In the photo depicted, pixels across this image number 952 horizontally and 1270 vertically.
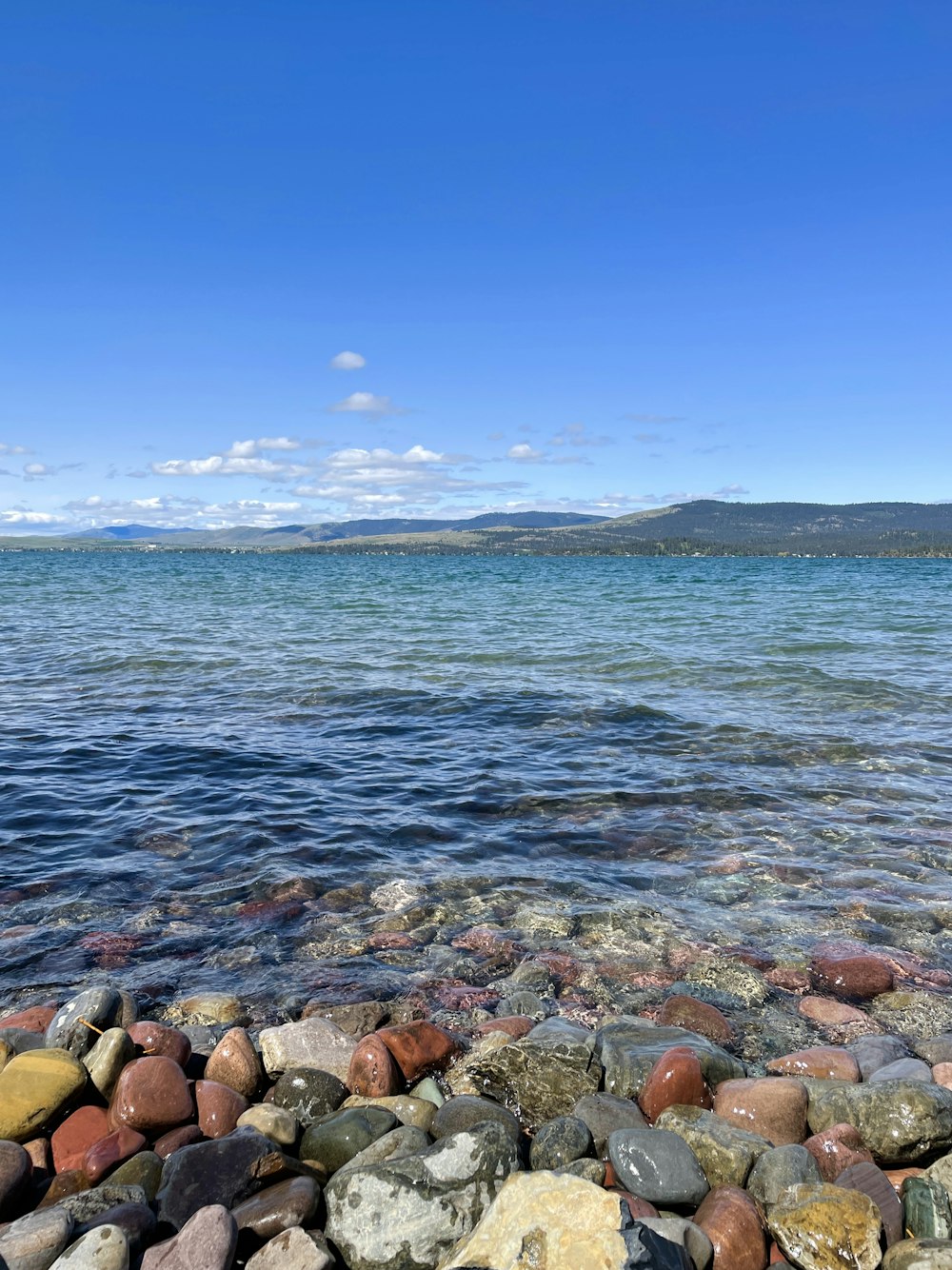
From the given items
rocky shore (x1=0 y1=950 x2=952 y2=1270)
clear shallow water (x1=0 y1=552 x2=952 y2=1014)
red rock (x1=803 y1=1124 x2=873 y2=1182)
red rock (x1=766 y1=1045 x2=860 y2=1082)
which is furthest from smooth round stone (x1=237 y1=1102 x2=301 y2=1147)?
red rock (x1=766 y1=1045 x2=860 y2=1082)

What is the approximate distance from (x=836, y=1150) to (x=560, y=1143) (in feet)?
5.11

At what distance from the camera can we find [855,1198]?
408 centimetres

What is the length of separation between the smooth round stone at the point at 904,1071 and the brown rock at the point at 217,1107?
13.2 feet

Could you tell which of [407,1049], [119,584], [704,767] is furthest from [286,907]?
[119,584]

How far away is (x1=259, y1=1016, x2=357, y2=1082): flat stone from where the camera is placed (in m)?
5.59

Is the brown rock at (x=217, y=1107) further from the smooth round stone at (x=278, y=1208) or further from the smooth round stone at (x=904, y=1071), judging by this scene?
the smooth round stone at (x=904, y=1071)

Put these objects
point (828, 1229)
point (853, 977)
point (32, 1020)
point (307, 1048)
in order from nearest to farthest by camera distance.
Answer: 1. point (828, 1229)
2. point (307, 1048)
3. point (32, 1020)
4. point (853, 977)

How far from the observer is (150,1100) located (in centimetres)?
502

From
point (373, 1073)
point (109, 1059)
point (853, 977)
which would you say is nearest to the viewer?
point (109, 1059)

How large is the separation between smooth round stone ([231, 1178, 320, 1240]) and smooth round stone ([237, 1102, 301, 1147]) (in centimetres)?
47

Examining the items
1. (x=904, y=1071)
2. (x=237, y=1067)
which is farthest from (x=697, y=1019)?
(x=237, y=1067)

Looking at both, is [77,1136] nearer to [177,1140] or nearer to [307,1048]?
[177,1140]

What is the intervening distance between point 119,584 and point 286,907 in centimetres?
6238

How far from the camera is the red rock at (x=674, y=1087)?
5168 mm
